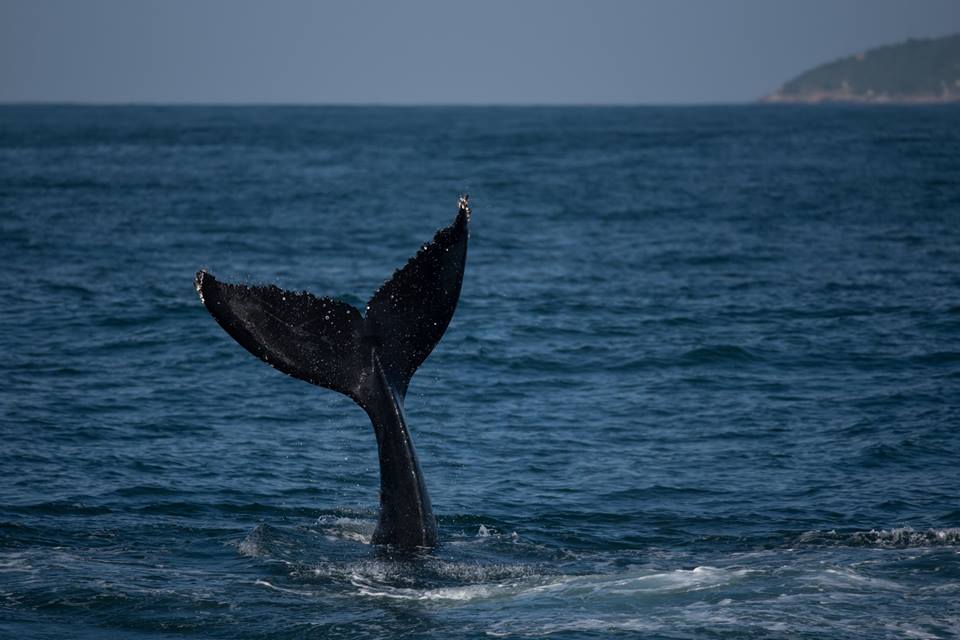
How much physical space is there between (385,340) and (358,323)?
0.24m

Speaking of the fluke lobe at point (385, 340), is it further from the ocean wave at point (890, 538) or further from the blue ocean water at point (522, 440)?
the ocean wave at point (890, 538)

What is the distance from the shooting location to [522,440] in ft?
50.1

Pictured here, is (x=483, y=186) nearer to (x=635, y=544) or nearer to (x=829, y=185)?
(x=829, y=185)

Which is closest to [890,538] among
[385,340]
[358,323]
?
[385,340]

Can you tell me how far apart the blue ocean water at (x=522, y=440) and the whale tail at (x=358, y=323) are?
154 centimetres

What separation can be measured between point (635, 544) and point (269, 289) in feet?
13.2

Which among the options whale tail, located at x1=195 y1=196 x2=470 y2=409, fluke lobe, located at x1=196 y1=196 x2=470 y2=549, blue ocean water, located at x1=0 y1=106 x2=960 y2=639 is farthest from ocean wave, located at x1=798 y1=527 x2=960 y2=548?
whale tail, located at x1=195 y1=196 x2=470 y2=409

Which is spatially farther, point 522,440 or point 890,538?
point 522,440

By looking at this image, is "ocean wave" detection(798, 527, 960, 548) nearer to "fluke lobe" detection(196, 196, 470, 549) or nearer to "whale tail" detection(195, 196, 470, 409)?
"fluke lobe" detection(196, 196, 470, 549)

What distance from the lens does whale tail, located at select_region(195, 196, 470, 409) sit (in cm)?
976

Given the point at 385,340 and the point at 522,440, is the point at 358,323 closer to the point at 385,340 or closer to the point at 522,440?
the point at 385,340

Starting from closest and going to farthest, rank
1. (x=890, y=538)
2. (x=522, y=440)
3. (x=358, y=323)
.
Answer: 1. (x=358, y=323)
2. (x=890, y=538)
3. (x=522, y=440)

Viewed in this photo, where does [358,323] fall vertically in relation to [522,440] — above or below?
above

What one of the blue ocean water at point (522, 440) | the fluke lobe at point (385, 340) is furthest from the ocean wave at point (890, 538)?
the fluke lobe at point (385, 340)
